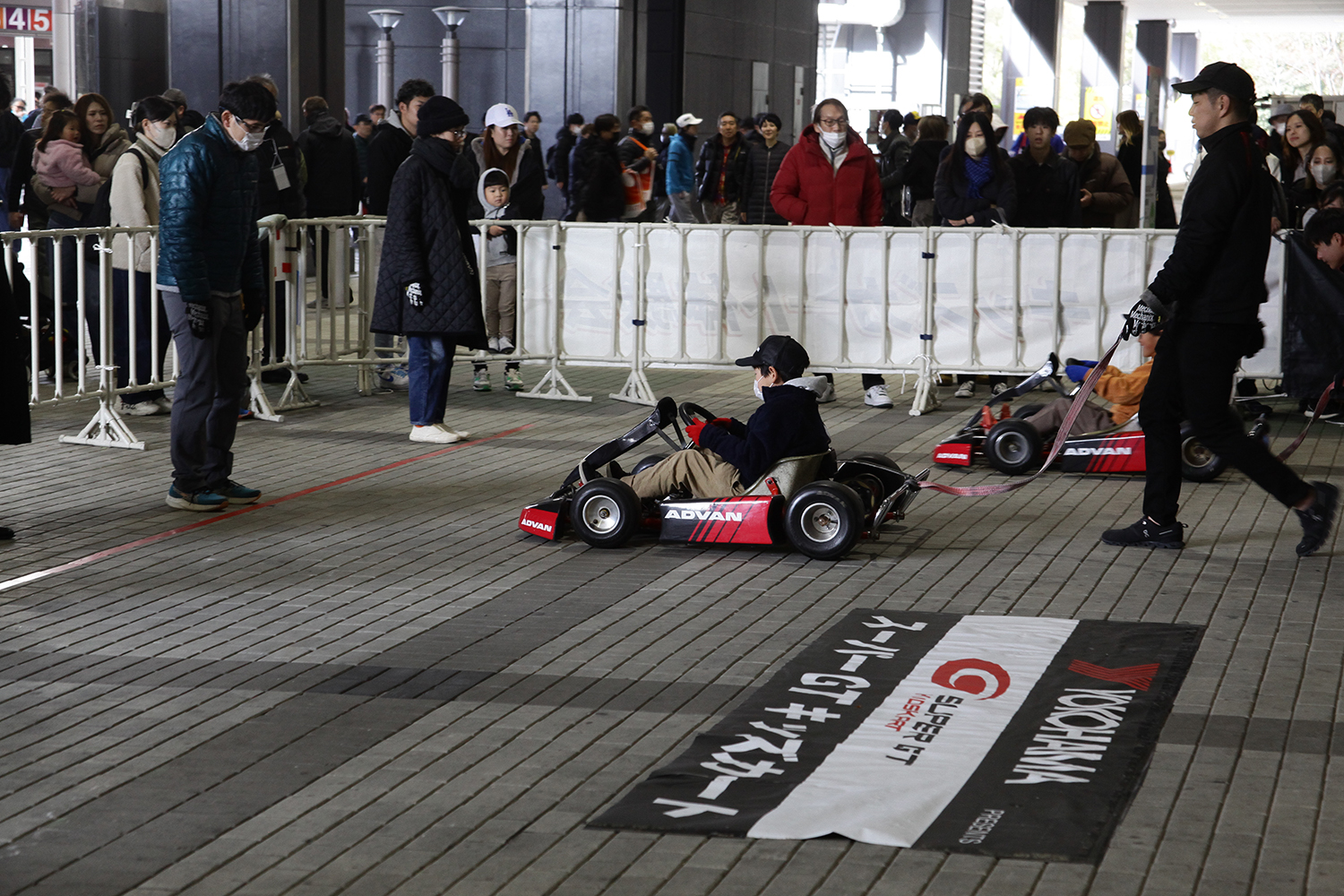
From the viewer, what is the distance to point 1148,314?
7.05m

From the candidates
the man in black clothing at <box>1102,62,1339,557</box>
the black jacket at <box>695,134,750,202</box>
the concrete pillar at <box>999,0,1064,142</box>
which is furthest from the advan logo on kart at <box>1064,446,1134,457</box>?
the concrete pillar at <box>999,0,1064,142</box>

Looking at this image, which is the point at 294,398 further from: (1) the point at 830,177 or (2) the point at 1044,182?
(2) the point at 1044,182

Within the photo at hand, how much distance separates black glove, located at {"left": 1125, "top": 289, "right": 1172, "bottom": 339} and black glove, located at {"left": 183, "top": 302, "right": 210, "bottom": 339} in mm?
4315

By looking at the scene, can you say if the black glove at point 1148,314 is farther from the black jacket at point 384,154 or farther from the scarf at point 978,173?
the black jacket at point 384,154

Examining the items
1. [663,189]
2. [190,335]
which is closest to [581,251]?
[190,335]

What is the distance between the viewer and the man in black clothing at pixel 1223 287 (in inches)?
276

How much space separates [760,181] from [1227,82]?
10.3m

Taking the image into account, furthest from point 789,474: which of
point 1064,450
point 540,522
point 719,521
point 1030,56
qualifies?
point 1030,56

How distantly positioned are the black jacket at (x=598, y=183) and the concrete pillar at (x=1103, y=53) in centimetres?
→ 3675

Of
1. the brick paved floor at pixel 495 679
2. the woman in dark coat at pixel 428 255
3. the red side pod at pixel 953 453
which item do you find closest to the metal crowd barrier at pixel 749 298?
the woman in dark coat at pixel 428 255

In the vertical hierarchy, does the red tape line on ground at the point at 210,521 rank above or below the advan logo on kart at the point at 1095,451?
below

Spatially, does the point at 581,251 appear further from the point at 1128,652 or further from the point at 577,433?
the point at 1128,652

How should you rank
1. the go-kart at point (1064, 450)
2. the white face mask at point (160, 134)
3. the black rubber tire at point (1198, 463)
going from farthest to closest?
the white face mask at point (160, 134) → the go-kart at point (1064, 450) → the black rubber tire at point (1198, 463)

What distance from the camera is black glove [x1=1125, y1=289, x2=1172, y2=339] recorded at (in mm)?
7047
